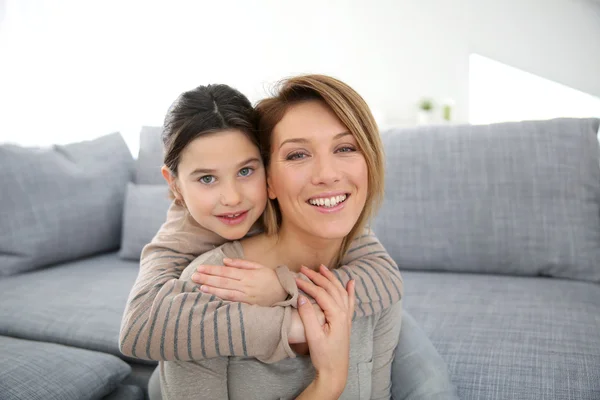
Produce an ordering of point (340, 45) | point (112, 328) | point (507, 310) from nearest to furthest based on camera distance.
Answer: point (507, 310) → point (112, 328) → point (340, 45)

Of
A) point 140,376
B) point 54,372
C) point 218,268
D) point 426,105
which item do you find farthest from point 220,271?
point 426,105

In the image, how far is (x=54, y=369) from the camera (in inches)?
58.3

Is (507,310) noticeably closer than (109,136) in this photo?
Yes

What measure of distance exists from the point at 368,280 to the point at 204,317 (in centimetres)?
39

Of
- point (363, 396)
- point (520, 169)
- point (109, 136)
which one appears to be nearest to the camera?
point (363, 396)

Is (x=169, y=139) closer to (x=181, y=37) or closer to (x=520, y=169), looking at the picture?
(x=520, y=169)

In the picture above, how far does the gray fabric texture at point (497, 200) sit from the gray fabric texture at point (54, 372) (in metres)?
1.17

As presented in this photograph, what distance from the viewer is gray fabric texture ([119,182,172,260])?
97.6 inches

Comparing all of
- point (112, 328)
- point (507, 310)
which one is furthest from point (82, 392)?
point (507, 310)

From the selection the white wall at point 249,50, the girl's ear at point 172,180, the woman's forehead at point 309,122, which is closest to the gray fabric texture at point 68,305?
the girl's ear at point 172,180

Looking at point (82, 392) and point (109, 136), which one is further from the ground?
point (109, 136)

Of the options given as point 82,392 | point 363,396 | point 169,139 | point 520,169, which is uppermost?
point 169,139

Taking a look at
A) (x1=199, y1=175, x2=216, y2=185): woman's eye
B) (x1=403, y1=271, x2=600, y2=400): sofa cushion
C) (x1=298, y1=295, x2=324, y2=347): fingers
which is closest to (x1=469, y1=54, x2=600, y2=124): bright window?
(x1=403, y1=271, x2=600, y2=400): sofa cushion

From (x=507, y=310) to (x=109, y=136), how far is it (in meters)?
2.19
